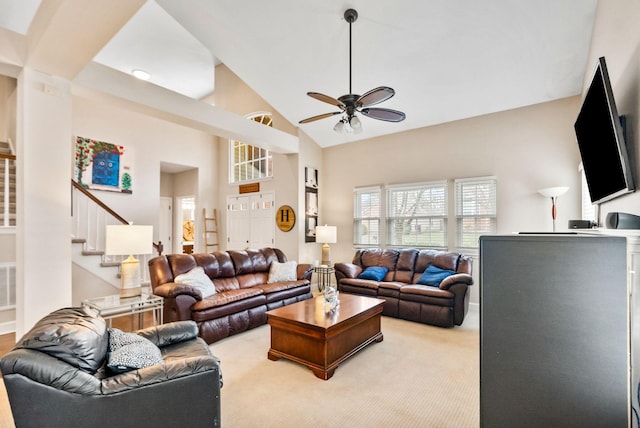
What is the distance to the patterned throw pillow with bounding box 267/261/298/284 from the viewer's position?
191 inches

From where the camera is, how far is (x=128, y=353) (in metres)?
1.75

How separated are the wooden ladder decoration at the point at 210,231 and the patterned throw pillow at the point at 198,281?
3694mm

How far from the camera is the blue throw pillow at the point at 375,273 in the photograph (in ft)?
16.6

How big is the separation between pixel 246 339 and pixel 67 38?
11.0ft

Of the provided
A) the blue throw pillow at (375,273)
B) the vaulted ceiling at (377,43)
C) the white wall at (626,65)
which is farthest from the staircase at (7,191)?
the white wall at (626,65)

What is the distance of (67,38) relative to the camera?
2.63 metres

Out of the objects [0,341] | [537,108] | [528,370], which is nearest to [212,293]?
[0,341]

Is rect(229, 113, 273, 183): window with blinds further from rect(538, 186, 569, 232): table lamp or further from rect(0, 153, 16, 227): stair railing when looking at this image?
rect(538, 186, 569, 232): table lamp

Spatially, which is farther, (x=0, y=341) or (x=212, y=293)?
(x=212, y=293)

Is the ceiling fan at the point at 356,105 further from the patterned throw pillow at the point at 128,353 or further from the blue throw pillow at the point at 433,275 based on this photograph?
the patterned throw pillow at the point at 128,353

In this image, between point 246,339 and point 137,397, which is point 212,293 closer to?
point 246,339

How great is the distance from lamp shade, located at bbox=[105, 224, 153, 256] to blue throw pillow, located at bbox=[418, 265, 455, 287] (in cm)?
365

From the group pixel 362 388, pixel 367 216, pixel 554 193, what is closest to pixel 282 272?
pixel 367 216

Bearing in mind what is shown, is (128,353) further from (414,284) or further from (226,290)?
(414,284)
